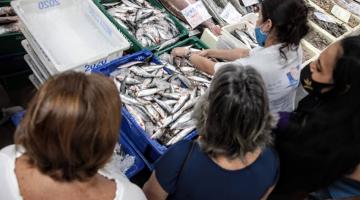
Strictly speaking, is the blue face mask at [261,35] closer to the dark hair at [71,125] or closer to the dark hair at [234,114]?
the dark hair at [234,114]

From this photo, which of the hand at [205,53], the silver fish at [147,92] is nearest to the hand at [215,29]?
the hand at [205,53]

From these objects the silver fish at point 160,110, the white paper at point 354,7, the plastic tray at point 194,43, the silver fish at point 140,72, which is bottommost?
the white paper at point 354,7

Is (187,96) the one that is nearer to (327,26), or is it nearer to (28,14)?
(28,14)

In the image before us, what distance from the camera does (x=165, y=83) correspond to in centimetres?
290

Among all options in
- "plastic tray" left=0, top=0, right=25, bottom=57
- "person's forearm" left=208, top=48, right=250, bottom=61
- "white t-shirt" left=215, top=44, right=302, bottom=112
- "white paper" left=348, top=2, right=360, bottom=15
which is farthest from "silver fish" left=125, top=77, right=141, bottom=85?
"white paper" left=348, top=2, right=360, bottom=15

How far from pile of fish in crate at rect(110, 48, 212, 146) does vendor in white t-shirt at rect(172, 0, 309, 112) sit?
2.14 ft

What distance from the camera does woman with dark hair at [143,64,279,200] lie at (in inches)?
54.0

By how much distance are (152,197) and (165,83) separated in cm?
137

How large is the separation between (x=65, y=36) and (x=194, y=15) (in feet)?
4.65

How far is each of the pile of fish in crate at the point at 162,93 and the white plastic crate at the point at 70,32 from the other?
27cm

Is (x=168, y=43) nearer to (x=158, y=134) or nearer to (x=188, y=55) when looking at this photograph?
(x=188, y=55)

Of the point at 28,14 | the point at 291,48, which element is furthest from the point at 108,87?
the point at 28,14

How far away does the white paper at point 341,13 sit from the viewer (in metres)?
4.38

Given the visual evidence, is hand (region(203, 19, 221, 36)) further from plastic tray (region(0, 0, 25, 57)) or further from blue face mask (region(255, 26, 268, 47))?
plastic tray (region(0, 0, 25, 57))
